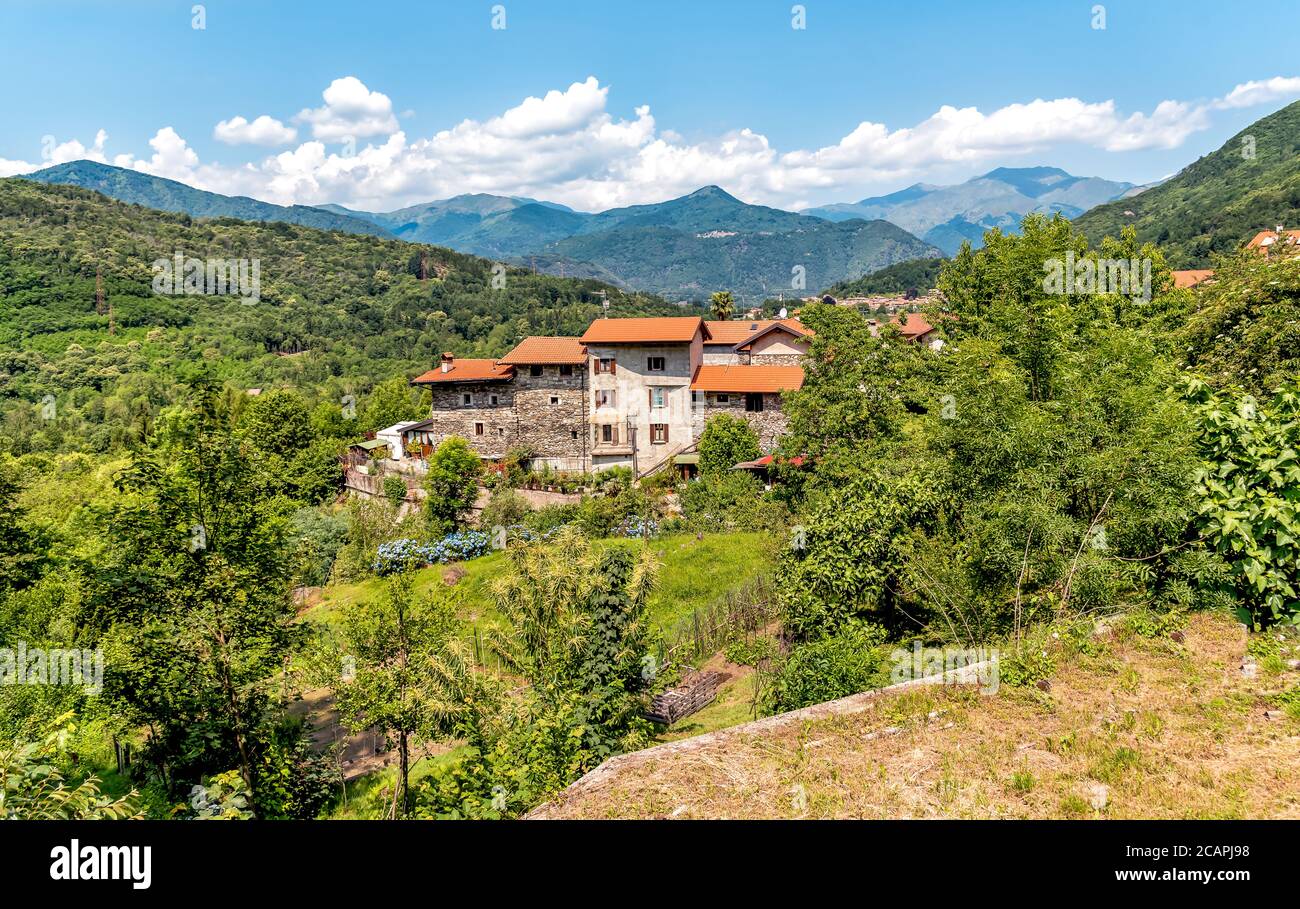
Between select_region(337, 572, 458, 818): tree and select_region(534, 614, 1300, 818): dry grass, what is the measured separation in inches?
239

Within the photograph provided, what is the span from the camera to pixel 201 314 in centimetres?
9788

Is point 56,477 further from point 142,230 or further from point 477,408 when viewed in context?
point 142,230

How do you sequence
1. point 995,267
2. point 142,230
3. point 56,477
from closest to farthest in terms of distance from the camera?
point 995,267 → point 56,477 → point 142,230

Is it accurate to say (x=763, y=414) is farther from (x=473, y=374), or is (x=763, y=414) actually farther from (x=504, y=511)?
(x=473, y=374)

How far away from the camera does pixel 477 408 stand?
45938mm

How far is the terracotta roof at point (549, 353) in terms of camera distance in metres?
44.4

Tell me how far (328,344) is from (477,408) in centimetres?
5448

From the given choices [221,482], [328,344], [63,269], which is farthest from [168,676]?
[63,269]

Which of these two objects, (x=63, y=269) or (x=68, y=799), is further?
(x=63, y=269)

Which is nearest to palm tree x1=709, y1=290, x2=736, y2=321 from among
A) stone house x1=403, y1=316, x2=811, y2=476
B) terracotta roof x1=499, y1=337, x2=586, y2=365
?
stone house x1=403, y1=316, x2=811, y2=476

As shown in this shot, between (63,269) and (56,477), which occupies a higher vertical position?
(63,269)

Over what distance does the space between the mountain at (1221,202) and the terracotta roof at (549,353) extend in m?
56.5

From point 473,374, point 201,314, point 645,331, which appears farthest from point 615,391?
point 201,314
